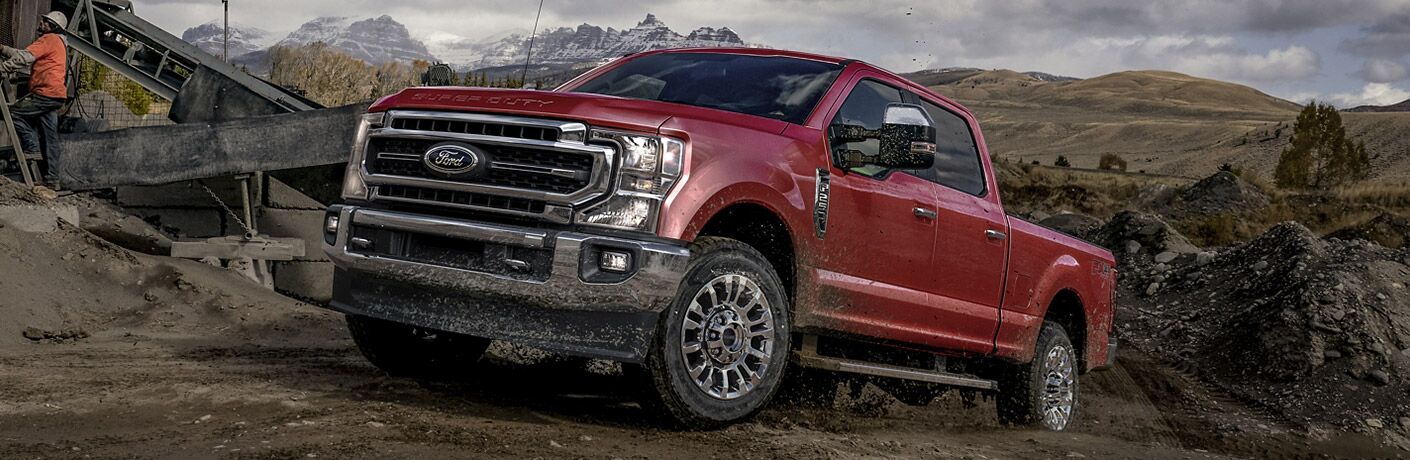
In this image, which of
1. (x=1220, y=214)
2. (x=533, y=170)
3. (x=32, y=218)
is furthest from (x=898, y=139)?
(x=1220, y=214)

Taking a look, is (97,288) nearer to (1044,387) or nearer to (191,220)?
(191,220)

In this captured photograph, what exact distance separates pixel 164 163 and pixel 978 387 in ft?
25.4

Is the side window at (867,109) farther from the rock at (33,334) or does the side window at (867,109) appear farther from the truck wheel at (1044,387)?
the rock at (33,334)

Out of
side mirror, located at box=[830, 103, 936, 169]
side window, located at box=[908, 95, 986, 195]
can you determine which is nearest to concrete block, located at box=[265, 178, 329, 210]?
side window, located at box=[908, 95, 986, 195]

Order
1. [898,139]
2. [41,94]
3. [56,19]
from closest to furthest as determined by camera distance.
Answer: [898,139] → [41,94] → [56,19]

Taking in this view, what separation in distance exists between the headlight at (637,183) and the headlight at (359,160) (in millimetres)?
1214

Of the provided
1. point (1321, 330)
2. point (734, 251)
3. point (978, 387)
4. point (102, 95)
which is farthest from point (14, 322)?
point (1321, 330)

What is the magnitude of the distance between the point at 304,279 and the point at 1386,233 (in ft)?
61.7

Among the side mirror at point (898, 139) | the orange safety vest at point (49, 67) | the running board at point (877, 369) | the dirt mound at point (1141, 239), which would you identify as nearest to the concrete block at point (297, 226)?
the orange safety vest at point (49, 67)

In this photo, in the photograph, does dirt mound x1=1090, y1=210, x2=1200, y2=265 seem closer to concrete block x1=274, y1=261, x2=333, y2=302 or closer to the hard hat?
concrete block x1=274, y1=261, x2=333, y2=302

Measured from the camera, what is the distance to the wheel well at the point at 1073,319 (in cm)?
862

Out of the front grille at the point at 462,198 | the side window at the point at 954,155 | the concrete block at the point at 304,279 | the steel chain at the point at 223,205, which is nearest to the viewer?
the front grille at the point at 462,198

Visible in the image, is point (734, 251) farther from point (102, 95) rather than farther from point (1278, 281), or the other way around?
point (102, 95)

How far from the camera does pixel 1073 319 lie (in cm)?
882
